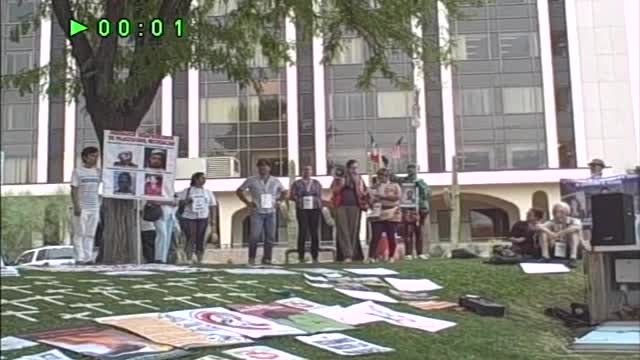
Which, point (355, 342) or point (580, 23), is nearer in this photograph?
point (355, 342)

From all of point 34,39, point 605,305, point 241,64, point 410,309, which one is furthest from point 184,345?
point 34,39

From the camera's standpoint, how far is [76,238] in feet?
40.1

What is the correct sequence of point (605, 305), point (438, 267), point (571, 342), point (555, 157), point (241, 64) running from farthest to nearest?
point (555, 157) < point (241, 64) < point (438, 267) < point (605, 305) < point (571, 342)

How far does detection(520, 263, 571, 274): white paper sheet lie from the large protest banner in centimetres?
62

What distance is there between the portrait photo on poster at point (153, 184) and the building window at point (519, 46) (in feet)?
131

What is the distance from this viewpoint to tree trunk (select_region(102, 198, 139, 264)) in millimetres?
12055

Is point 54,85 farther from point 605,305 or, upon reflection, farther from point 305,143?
point 305,143

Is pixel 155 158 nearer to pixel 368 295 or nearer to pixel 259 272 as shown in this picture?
pixel 259 272

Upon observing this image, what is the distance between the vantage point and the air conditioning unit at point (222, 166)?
49.4 metres

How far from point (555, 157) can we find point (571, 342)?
4094cm

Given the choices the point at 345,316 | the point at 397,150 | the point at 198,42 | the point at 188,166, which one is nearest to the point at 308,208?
the point at 198,42

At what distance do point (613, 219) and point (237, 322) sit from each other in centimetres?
447

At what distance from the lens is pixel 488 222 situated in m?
51.8

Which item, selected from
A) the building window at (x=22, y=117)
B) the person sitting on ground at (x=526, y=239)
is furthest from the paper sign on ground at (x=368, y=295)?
the building window at (x=22, y=117)
